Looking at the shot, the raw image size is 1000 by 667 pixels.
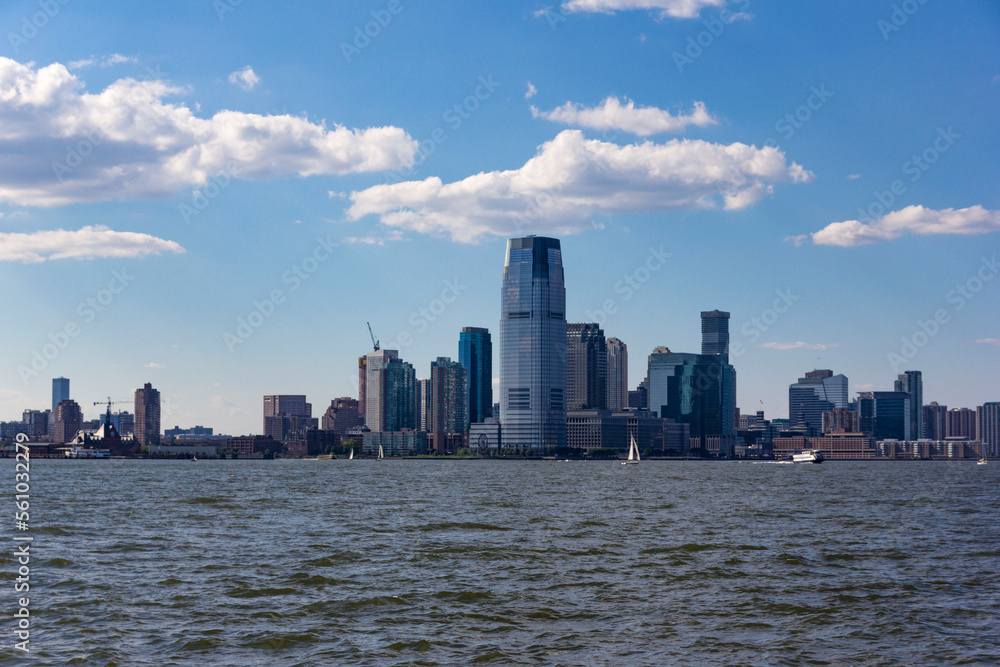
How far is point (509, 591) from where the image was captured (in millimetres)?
40438

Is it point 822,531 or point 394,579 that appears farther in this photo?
point 822,531

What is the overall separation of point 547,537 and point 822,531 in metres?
20.2

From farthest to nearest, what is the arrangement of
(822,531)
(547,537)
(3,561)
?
1. (822,531)
2. (547,537)
3. (3,561)

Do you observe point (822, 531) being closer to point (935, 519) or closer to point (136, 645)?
point (935, 519)

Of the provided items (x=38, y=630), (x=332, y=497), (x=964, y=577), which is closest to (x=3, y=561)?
(x=38, y=630)

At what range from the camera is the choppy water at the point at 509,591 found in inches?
1203

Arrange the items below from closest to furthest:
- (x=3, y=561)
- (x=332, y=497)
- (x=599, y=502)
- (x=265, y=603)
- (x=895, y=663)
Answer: (x=895, y=663) < (x=265, y=603) < (x=3, y=561) < (x=599, y=502) < (x=332, y=497)

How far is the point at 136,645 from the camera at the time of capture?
3064 cm

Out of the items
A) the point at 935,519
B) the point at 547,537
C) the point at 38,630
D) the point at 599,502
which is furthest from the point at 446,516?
the point at 38,630

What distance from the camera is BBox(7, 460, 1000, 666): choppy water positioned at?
100 feet

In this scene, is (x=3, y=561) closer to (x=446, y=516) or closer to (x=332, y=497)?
A: (x=446, y=516)

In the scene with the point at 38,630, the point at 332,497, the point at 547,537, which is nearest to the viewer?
the point at 38,630

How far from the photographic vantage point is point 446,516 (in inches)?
3076

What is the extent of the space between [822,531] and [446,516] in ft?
96.0
